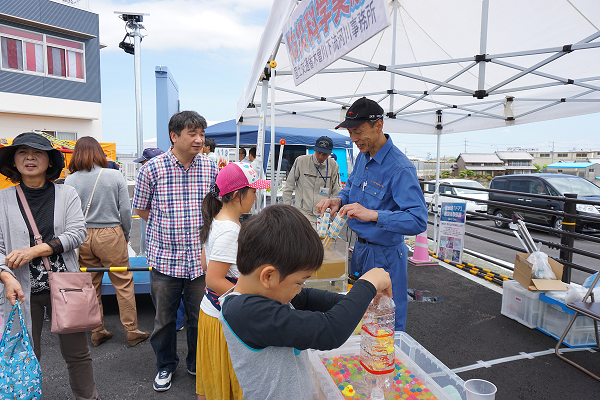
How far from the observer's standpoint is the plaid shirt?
99.8 inches

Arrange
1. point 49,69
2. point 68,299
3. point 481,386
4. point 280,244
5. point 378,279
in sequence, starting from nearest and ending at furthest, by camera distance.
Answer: point 280,244 → point 378,279 → point 481,386 → point 68,299 → point 49,69

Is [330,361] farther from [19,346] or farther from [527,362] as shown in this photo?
[527,362]

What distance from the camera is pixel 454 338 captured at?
12.1 feet

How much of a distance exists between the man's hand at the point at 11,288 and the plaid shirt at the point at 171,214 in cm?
78

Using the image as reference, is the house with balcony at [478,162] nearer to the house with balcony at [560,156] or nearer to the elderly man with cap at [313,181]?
the house with balcony at [560,156]

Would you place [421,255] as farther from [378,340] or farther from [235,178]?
[378,340]

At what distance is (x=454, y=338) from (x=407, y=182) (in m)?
2.47

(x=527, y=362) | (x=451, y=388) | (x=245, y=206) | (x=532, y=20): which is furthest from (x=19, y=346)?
(x=532, y=20)

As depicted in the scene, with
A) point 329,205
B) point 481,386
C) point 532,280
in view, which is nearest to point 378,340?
point 481,386

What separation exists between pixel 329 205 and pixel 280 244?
4.99 ft

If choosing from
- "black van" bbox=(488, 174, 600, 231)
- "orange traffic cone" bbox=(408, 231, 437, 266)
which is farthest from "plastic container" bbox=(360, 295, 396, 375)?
"black van" bbox=(488, 174, 600, 231)

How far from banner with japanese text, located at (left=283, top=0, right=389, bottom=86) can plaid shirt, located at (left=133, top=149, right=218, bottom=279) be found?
1.28 m

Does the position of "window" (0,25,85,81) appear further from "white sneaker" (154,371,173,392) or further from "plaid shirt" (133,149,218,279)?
"white sneaker" (154,371,173,392)

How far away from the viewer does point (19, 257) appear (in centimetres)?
198
